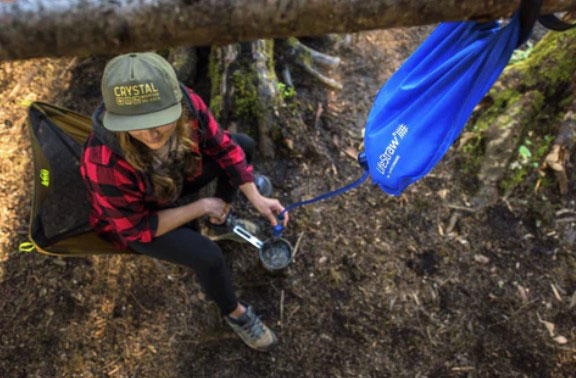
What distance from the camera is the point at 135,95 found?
1832 millimetres

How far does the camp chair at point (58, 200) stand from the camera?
2418 mm

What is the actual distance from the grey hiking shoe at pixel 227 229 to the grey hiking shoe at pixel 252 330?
0.51 meters

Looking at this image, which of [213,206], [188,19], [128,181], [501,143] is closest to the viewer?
[188,19]

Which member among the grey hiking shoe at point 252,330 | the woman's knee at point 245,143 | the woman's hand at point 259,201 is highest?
the woman's knee at point 245,143

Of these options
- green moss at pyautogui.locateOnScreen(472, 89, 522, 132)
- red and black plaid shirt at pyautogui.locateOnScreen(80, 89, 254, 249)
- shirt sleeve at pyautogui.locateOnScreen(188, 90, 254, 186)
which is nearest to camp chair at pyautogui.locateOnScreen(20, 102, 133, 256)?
red and black plaid shirt at pyautogui.locateOnScreen(80, 89, 254, 249)

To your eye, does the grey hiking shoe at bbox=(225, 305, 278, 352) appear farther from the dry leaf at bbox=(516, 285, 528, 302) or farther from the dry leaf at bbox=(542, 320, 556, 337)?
the dry leaf at bbox=(542, 320, 556, 337)

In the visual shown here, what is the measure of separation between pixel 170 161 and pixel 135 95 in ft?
1.56

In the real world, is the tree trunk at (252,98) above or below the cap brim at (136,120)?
below

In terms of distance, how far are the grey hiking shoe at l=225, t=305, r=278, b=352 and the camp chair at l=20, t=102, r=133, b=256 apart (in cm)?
84

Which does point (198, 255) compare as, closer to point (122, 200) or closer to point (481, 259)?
point (122, 200)

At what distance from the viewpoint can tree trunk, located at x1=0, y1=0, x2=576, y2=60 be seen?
0.81 m

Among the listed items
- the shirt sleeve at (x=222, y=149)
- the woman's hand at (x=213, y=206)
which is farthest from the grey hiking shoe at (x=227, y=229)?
the shirt sleeve at (x=222, y=149)

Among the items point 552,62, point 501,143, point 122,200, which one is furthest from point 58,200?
point 552,62

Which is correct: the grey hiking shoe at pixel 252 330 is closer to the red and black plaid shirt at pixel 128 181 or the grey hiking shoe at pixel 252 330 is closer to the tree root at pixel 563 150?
the red and black plaid shirt at pixel 128 181
